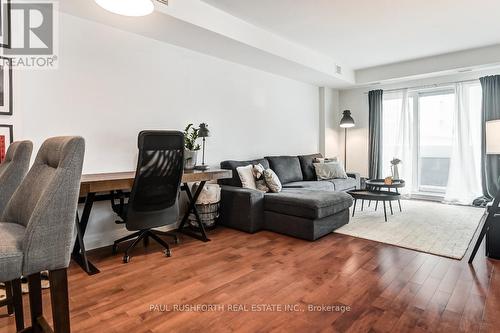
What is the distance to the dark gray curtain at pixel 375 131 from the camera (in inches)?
243

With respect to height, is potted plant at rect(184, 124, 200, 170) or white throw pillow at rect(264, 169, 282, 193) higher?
potted plant at rect(184, 124, 200, 170)

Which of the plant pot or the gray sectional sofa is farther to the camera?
the plant pot

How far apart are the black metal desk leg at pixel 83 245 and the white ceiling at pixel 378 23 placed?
2.37m

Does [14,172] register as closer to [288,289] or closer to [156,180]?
[156,180]

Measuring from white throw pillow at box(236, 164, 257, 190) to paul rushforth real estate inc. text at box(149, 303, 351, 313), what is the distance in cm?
202

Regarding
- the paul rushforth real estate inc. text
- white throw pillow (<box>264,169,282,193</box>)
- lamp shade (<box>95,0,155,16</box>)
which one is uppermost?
lamp shade (<box>95,0,155,16</box>)

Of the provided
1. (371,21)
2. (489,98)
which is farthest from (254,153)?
(489,98)

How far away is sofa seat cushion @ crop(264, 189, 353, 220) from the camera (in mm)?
3221

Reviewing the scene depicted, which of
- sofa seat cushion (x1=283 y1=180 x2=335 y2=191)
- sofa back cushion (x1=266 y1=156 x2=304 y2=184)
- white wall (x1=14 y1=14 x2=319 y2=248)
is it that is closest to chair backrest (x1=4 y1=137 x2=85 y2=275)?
white wall (x1=14 y1=14 x2=319 y2=248)

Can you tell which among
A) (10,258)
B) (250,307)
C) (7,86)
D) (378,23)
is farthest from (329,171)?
(10,258)

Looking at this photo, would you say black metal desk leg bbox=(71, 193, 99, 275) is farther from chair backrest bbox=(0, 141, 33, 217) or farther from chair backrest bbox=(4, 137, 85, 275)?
chair backrest bbox=(4, 137, 85, 275)

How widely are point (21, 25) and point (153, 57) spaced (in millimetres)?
1248

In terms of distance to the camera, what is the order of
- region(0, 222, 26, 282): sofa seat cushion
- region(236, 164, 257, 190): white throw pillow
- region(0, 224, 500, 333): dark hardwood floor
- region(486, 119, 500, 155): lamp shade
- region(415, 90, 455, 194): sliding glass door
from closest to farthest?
1. region(0, 222, 26, 282): sofa seat cushion
2. region(0, 224, 500, 333): dark hardwood floor
3. region(486, 119, 500, 155): lamp shade
4. region(236, 164, 257, 190): white throw pillow
5. region(415, 90, 455, 194): sliding glass door

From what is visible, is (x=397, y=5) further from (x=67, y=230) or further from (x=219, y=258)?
(x=67, y=230)
